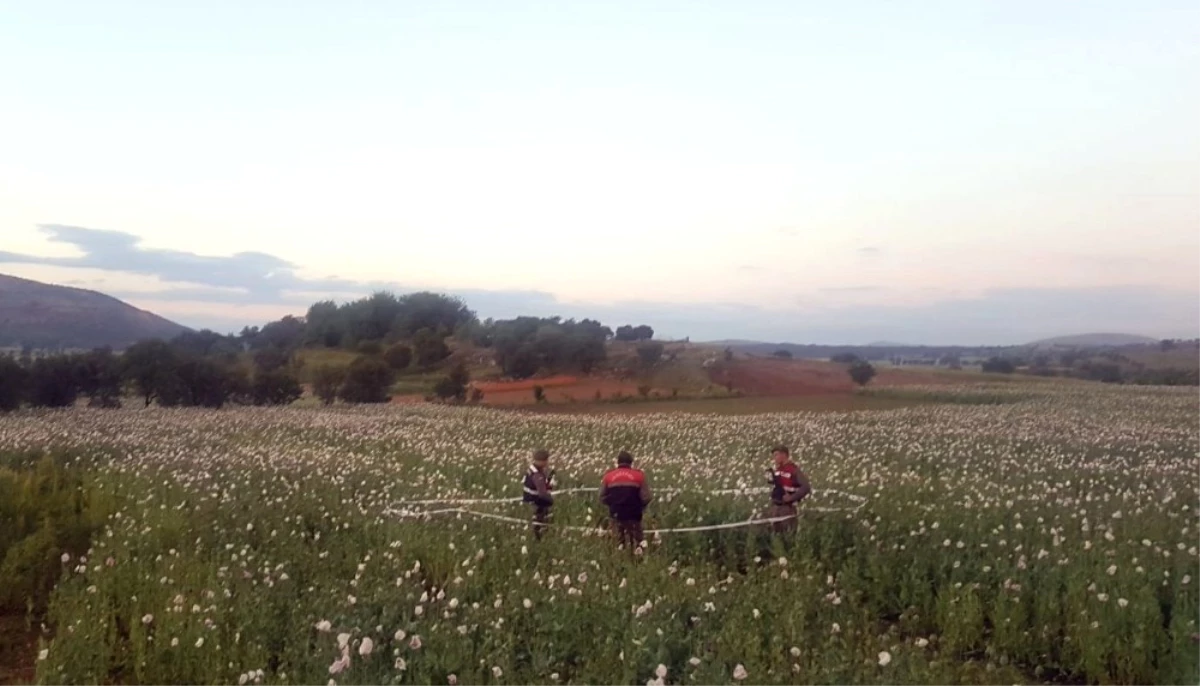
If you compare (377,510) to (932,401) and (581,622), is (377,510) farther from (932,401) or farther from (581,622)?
(932,401)

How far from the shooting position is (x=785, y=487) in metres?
11.3

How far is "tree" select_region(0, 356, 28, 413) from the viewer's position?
36188mm

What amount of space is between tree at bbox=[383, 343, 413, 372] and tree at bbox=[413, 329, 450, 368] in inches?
19.3

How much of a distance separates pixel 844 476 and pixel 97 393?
35440 mm

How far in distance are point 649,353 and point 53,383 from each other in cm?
3177

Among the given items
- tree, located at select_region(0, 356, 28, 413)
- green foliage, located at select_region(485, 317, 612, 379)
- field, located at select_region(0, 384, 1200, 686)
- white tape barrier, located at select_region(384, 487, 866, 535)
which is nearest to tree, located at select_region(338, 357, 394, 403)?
green foliage, located at select_region(485, 317, 612, 379)

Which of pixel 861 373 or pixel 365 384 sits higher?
pixel 861 373

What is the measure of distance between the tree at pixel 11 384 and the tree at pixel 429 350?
27661mm

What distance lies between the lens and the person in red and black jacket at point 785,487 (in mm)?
11141

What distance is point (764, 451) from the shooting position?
21.8 meters

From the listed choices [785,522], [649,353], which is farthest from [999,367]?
[785,522]

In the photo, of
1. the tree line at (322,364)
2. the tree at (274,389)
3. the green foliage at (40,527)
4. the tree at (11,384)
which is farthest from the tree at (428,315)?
the green foliage at (40,527)

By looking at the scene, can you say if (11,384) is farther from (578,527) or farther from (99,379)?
(578,527)

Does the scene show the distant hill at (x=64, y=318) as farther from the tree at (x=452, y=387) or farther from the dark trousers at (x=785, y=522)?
the dark trousers at (x=785, y=522)
